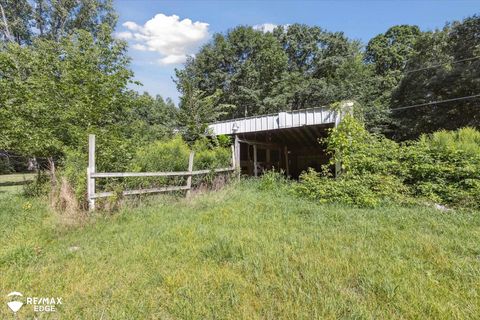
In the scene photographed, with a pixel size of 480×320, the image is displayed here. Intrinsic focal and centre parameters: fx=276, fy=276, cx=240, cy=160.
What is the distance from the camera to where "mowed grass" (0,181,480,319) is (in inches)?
87.5

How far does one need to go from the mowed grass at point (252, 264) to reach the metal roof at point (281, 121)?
151 inches

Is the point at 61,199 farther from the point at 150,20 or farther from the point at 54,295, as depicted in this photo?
the point at 150,20

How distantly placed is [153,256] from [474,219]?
4.95 metres

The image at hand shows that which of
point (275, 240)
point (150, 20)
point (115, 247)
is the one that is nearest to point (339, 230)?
point (275, 240)

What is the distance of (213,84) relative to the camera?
25.2 meters

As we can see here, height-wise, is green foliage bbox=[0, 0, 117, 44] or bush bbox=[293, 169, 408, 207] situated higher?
green foliage bbox=[0, 0, 117, 44]

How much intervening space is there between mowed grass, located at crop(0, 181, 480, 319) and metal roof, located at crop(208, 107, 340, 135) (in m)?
3.85

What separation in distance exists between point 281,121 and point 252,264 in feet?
21.6

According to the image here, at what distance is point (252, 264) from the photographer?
9.86 ft

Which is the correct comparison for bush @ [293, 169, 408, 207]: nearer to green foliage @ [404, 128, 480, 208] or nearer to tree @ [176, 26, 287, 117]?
green foliage @ [404, 128, 480, 208]
